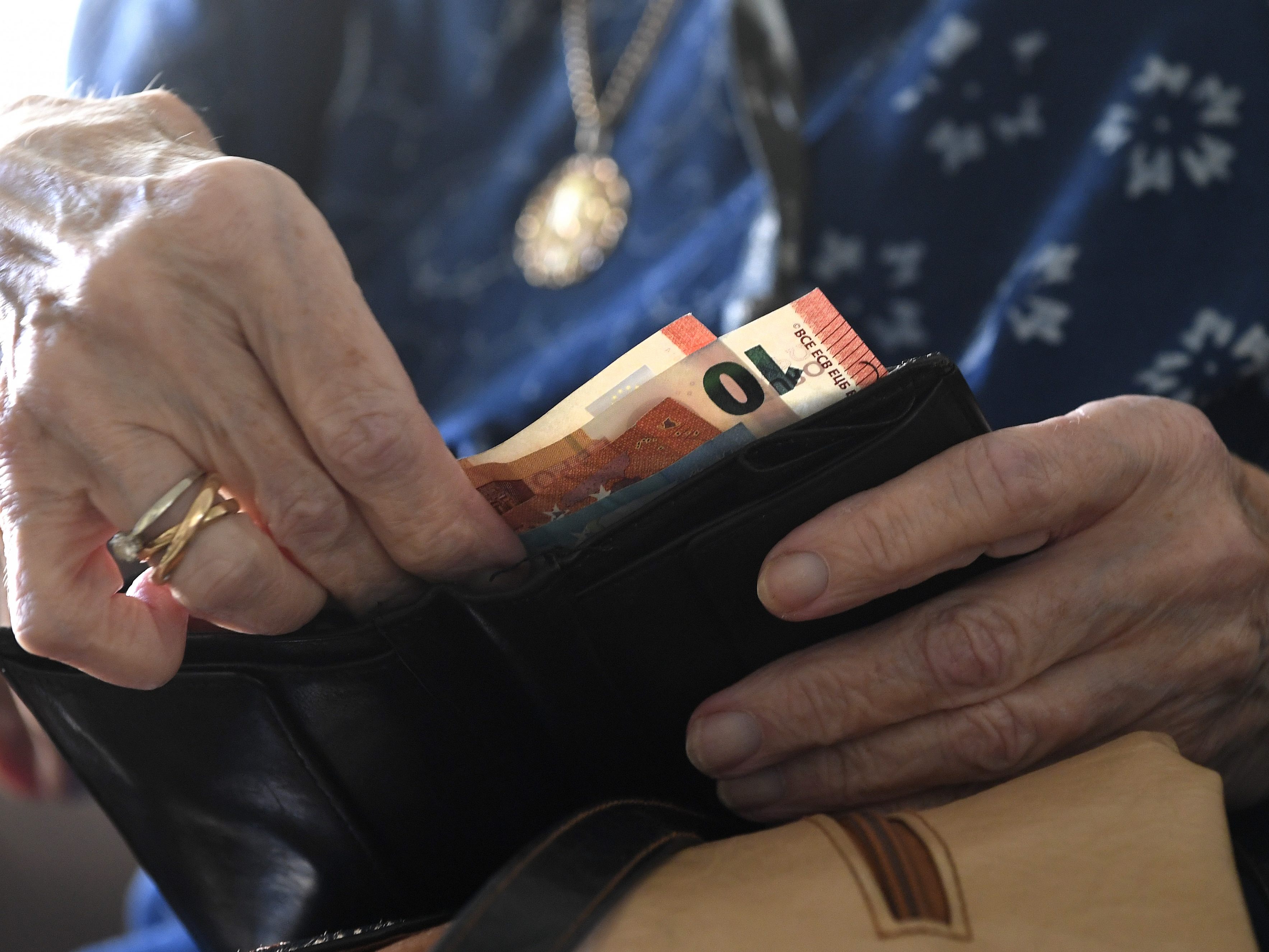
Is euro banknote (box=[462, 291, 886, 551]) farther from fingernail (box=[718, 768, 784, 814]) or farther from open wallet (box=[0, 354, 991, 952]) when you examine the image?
fingernail (box=[718, 768, 784, 814])

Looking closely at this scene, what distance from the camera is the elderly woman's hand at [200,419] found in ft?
1.57

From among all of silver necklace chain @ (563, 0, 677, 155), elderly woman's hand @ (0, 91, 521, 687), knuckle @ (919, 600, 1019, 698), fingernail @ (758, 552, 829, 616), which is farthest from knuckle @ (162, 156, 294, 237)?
silver necklace chain @ (563, 0, 677, 155)

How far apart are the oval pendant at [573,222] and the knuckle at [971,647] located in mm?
615

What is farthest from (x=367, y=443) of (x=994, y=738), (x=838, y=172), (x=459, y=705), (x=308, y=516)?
(x=838, y=172)

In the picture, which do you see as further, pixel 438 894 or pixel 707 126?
pixel 707 126

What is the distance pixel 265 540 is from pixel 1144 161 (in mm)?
746

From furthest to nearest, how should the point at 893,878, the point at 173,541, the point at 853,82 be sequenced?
the point at 853,82
the point at 173,541
the point at 893,878

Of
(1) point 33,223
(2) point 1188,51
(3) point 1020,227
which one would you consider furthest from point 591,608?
(2) point 1188,51

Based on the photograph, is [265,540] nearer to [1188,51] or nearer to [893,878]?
[893,878]

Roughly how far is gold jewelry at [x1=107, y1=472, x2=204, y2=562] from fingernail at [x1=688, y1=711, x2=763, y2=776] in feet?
1.05

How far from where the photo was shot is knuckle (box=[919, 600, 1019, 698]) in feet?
1.66

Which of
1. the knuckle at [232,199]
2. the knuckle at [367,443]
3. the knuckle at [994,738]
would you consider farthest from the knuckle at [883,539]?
the knuckle at [232,199]

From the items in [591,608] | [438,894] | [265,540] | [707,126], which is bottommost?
[438,894]

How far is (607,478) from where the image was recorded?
0.51 meters
